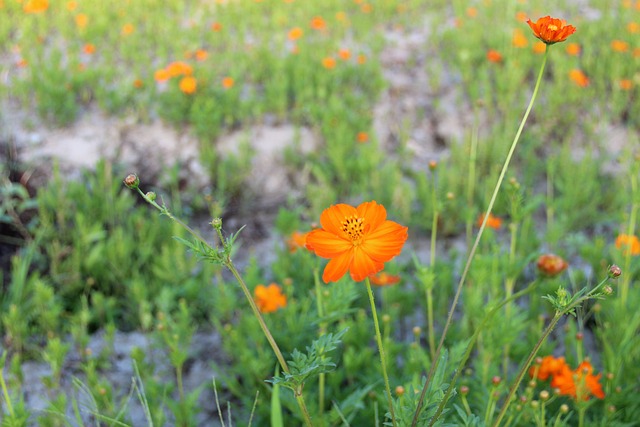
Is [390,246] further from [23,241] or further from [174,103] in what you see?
[174,103]

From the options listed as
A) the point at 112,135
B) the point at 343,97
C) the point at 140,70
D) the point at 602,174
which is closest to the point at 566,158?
the point at 602,174

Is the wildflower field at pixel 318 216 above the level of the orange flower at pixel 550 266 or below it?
below

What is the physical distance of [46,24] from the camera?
4949 mm

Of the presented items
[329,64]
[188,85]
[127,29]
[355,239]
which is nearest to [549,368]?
[355,239]

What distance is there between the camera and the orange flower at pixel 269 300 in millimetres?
2074

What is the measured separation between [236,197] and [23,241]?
115cm

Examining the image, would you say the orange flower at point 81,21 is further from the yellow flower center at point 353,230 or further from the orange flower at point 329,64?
the yellow flower center at point 353,230

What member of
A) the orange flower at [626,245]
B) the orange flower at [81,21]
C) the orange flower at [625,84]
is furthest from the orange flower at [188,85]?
the orange flower at [625,84]

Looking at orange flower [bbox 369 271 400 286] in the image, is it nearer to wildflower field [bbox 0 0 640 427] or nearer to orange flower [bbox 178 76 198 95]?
wildflower field [bbox 0 0 640 427]

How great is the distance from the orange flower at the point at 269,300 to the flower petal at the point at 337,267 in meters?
1.07

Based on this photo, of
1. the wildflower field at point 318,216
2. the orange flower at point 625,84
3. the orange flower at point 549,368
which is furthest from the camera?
the orange flower at point 625,84

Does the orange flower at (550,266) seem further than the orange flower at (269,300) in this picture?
No

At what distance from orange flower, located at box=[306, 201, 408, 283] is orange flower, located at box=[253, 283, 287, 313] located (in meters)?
1.05

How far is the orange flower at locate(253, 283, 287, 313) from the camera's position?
6.81 feet
